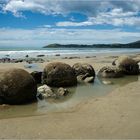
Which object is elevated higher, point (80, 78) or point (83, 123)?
point (80, 78)

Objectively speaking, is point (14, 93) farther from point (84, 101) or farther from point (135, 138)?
point (135, 138)

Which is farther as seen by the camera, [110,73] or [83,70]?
[110,73]

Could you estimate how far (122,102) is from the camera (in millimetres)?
10016

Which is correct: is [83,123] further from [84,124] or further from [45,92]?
[45,92]

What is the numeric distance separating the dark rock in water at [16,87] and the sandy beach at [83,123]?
1.88 meters

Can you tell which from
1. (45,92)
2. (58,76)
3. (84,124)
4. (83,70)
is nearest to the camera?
(84,124)

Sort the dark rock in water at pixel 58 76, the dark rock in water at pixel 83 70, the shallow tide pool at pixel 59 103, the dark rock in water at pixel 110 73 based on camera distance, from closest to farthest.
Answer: the shallow tide pool at pixel 59 103 < the dark rock in water at pixel 58 76 < the dark rock in water at pixel 83 70 < the dark rock in water at pixel 110 73

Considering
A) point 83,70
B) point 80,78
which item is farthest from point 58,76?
point 83,70

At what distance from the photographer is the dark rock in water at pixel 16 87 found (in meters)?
10.3

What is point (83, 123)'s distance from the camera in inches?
297

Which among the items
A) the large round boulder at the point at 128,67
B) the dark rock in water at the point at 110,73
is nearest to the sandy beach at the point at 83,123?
the dark rock in water at the point at 110,73

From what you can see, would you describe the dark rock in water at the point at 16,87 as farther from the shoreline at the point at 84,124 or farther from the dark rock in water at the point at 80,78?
the dark rock in water at the point at 80,78

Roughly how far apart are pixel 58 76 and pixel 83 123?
685 centimetres

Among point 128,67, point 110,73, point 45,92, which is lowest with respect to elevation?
point 45,92
